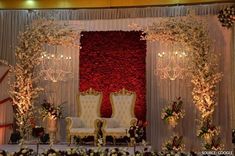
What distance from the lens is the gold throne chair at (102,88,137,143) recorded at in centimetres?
1026

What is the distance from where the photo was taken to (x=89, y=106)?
1063 cm

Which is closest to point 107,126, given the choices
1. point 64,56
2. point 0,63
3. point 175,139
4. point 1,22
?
point 175,139

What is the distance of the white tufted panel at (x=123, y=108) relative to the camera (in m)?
10.4

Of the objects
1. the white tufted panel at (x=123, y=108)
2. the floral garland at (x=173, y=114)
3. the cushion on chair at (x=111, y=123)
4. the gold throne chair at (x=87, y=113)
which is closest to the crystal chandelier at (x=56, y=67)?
the gold throne chair at (x=87, y=113)

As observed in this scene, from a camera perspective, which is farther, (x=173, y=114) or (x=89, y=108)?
(x=89, y=108)

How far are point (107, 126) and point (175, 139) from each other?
5.65ft

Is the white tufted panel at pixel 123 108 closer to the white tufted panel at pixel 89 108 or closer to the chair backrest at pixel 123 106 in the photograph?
the chair backrest at pixel 123 106

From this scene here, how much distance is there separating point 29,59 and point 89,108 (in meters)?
1.97

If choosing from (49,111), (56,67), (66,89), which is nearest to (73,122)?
(49,111)

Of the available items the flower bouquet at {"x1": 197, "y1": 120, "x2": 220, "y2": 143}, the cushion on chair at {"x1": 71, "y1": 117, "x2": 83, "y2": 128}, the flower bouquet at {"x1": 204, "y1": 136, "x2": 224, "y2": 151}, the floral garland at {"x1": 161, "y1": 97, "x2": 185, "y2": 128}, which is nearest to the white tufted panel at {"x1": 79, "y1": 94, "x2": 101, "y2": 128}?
the cushion on chair at {"x1": 71, "y1": 117, "x2": 83, "y2": 128}

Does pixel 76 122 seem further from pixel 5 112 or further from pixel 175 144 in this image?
pixel 175 144

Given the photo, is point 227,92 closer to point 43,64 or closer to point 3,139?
point 43,64

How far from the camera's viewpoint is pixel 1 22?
1179cm

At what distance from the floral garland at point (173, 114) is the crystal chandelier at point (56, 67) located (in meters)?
3.03
